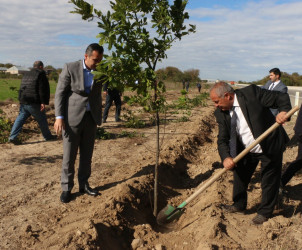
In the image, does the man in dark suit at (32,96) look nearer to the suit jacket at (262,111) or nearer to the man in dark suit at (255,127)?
the man in dark suit at (255,127)

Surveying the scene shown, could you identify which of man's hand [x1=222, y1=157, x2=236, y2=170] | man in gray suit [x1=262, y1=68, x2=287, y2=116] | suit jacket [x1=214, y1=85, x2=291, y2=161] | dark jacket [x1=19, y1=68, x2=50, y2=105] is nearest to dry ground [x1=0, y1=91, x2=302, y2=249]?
man's hand [x1=222, y1=157, x2=236, y2=170]

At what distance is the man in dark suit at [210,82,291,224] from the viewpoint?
3.45 m

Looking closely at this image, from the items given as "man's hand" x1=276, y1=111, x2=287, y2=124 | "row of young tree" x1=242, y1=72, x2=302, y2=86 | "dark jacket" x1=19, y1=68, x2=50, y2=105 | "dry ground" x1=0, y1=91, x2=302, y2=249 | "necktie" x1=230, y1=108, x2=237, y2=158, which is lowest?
"dry ground" x1=0, y1=91, x2=302, y2=249

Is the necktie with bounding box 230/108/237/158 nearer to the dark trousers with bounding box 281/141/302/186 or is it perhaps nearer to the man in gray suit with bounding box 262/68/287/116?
the dark trousers with bounding box 281/141/302/186

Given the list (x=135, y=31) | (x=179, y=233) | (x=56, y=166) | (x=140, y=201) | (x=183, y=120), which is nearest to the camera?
(x=135, y=31)

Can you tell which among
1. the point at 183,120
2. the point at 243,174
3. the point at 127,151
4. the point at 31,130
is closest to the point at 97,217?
the point at 243,174

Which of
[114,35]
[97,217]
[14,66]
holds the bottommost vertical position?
[97,217]

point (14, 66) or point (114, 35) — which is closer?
point (114, 35)

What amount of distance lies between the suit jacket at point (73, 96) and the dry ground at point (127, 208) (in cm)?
112

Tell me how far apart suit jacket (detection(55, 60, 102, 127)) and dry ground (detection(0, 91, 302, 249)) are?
1.12 m

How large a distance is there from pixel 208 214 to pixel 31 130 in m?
6.13

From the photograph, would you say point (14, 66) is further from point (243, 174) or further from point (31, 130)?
point (243, 174)

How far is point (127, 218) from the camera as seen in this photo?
13.3ft

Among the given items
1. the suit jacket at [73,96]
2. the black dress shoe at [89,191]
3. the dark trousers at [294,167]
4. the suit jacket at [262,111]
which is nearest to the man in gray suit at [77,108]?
the suit jacket at [73,96]
